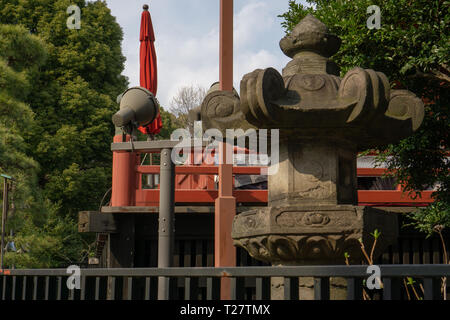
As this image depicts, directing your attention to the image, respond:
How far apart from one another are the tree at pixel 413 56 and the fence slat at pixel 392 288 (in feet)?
14.1

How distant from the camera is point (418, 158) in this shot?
714 centimetres

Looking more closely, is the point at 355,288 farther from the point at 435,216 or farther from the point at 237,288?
the point at 435,216

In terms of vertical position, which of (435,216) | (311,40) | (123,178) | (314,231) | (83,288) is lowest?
(83,288)

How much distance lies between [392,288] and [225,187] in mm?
5684

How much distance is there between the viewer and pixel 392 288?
7.66 feet

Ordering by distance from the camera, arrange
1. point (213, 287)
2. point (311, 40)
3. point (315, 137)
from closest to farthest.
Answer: point (213, 287), point (315, 137), point (311, 40)

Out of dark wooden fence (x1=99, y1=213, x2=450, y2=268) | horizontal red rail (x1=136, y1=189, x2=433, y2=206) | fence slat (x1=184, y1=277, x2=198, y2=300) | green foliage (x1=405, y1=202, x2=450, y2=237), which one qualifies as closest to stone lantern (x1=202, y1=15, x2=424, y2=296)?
fence slat (x1=184, y1=277, x2=198, y2=300)

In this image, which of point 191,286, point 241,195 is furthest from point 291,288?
point 241,195

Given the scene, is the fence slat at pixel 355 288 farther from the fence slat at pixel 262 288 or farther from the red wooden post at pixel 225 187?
the red wooden post at pixel 225 187

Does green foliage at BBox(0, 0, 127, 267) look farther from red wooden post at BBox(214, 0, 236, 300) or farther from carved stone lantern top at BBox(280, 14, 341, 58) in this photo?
carved stone lantern top at BBox(280, 14, 341, 58)

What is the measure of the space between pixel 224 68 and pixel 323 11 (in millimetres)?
1586

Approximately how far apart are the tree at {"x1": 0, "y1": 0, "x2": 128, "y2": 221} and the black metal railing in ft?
55.7

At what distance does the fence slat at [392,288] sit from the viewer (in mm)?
2322

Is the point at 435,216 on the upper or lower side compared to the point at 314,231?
upper
